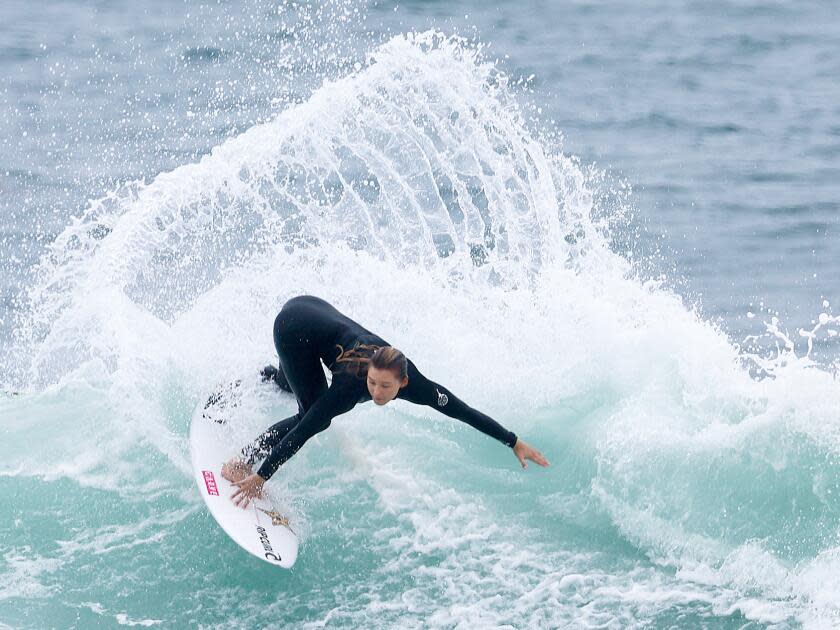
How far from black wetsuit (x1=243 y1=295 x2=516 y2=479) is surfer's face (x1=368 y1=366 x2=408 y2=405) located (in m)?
0.22

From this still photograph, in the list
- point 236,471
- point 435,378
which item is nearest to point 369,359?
point 236,471

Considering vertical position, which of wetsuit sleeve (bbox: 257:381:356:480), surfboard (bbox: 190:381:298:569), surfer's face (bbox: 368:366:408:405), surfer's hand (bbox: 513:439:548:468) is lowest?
surfboard (bbox: 190:381:298:569)

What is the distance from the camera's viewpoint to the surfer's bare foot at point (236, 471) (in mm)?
8344

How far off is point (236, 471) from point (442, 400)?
5.01 ft

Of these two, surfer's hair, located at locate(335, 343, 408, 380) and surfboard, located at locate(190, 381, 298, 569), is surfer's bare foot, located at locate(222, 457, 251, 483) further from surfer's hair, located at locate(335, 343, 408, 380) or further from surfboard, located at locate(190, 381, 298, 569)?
surfer's hair, located at locate(335, 343, 408, 380)

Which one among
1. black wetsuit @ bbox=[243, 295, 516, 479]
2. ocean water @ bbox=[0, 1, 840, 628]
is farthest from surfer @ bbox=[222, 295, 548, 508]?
ocean water @ bbox=[0, 1, 840, 628]

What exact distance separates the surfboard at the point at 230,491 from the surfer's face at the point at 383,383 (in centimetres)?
122

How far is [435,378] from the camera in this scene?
989cm

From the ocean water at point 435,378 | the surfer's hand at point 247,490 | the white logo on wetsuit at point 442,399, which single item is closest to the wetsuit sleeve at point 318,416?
the surfer's hand at point 247,490

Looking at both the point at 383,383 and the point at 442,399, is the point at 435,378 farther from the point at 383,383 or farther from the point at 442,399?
the point at 383,383

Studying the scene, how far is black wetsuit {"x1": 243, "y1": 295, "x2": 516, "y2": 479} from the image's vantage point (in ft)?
25.0

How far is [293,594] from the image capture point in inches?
308

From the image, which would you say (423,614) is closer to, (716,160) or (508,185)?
(508,185)

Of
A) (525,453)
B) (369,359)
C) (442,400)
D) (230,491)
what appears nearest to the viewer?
(369,359)
